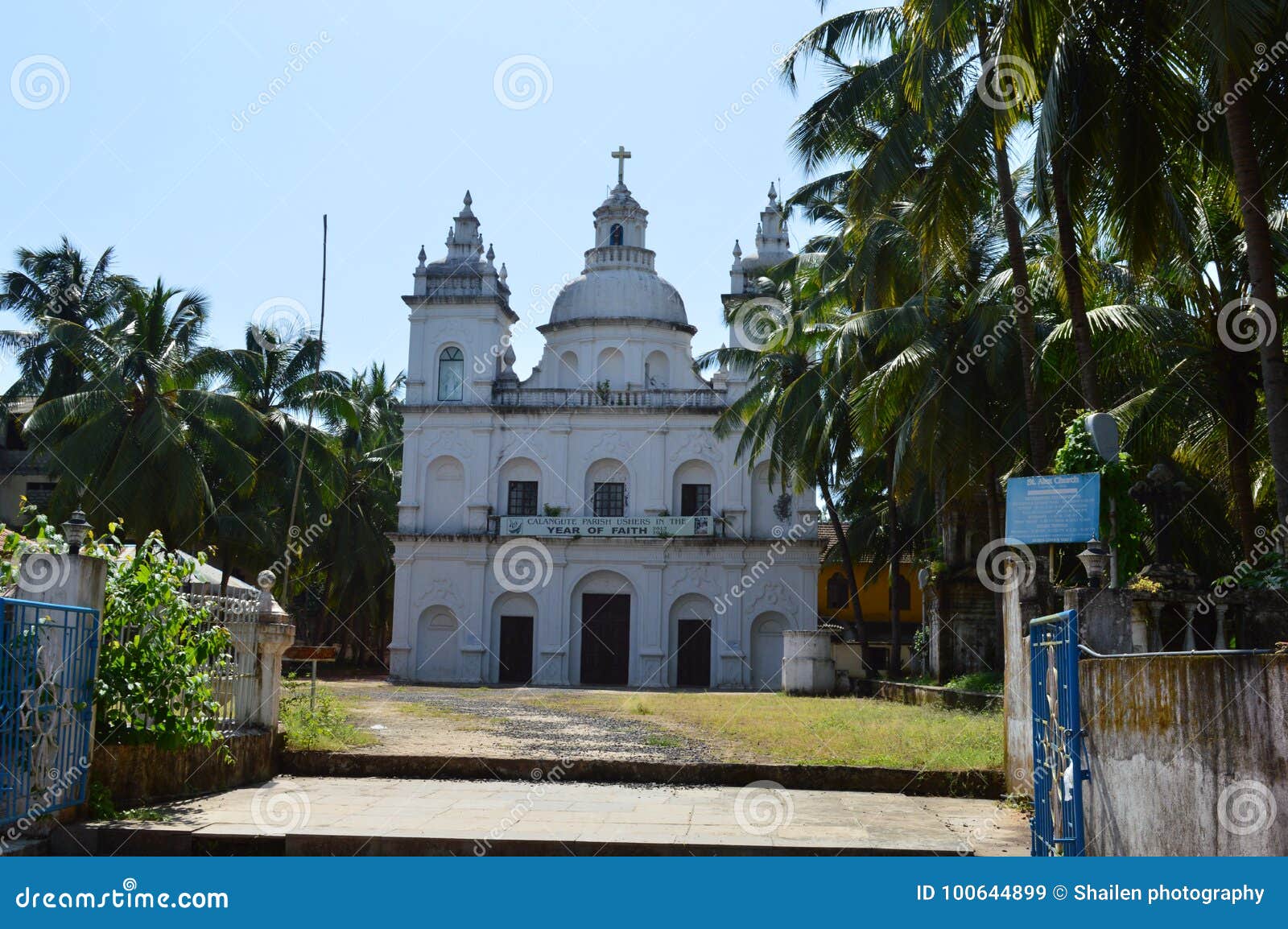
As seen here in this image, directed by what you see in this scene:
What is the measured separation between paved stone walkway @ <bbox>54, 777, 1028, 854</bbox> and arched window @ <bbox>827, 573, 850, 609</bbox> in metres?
36.3

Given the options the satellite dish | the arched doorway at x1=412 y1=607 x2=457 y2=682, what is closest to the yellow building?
the arched doorway at x1=412 y1=607 x2=457 y2=682

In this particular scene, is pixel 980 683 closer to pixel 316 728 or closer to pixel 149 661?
pixel 316 728

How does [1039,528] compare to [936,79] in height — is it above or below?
below

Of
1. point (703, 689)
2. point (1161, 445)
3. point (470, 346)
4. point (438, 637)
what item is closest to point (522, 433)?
point (470, 346)

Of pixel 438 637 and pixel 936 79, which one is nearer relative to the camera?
pixel 936 79

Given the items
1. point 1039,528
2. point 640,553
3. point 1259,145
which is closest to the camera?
point 1039,528

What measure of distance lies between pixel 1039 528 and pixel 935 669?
47.6 ft

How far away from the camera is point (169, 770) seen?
29.6 ft

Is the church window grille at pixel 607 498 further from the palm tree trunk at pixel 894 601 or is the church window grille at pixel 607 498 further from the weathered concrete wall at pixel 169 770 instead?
the weathered concrete wall at pixel 169 770

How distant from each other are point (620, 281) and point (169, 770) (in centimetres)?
2927

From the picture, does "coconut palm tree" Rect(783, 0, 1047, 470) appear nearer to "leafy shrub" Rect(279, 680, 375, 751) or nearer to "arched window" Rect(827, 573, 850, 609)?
"leafy shrub" Rect(279, 680, 375, 751)

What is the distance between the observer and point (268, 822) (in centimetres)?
803

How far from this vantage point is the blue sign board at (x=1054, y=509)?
30.7 feet

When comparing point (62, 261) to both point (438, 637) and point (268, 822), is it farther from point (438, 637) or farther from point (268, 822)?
point (268, 822)
